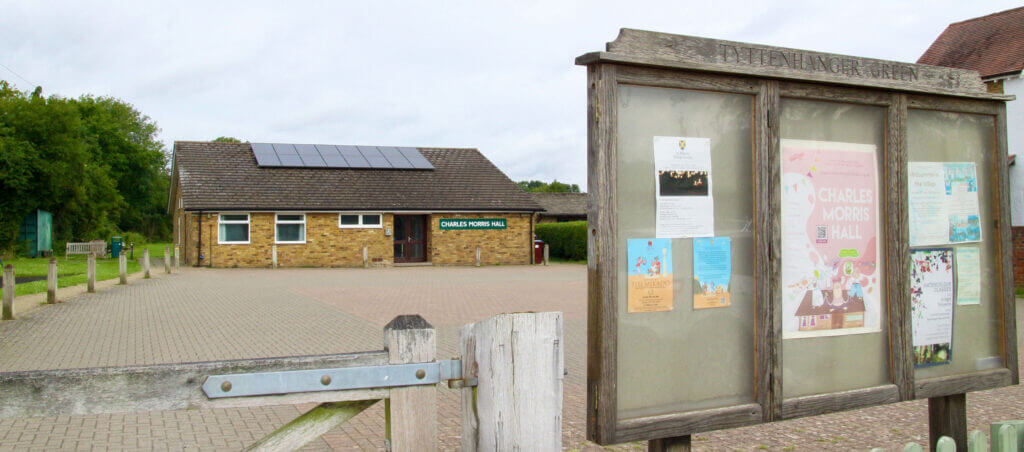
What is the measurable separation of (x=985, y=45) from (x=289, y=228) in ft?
81.1

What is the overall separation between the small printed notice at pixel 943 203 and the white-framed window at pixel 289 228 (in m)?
29.0

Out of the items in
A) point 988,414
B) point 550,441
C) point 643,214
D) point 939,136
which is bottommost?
point 988,414

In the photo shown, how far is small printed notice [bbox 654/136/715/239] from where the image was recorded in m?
3.11

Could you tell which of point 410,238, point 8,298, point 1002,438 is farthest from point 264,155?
point 1002,438

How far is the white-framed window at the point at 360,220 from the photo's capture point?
31531 mm

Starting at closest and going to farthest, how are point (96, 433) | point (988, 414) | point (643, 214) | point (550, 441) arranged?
point (550, 441), point (643, 214), point (96, 433), point (988, 414)

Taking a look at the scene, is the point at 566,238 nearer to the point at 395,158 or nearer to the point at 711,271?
the point at 395,158

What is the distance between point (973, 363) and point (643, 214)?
7.42 feet

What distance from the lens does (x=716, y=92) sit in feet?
10.7

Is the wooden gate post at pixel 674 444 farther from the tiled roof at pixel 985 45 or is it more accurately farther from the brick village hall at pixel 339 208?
the brick village hall at pixel 339 208

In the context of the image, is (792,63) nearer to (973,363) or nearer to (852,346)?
(852,346)

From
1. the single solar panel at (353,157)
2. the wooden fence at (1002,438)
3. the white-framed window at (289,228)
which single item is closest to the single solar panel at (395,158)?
the single solar panel at (353,157)

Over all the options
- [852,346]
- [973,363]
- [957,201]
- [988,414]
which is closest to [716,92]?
[852,346]

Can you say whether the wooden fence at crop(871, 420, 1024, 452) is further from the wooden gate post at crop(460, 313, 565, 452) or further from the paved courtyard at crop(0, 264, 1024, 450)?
the paved courtyard at crop(0, 264, 1024, 450)
